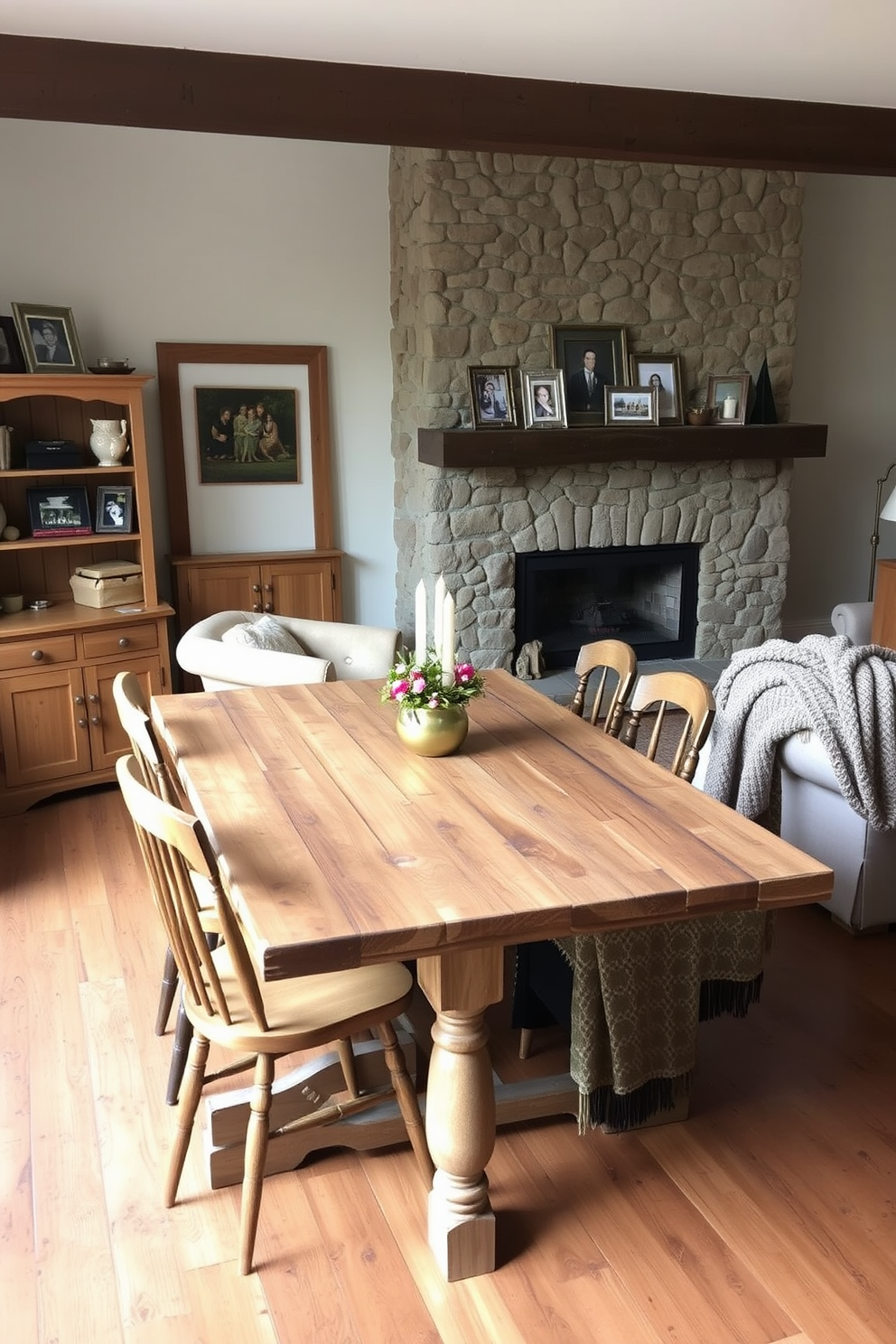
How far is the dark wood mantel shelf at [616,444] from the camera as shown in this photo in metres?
5.11

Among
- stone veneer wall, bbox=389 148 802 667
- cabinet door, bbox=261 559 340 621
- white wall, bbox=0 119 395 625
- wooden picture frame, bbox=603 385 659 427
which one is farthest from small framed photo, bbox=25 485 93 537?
wooden picture frame, bbox=603 385 659 427

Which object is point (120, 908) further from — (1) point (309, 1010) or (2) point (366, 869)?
(2) point (366, 869)

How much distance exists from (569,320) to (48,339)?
2418mm

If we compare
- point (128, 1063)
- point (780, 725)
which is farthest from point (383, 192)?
point (128, 1063)

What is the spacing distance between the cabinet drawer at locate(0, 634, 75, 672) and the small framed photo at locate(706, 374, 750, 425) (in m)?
3.39

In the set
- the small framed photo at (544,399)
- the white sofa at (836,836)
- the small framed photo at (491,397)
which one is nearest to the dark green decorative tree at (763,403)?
the small framed photo at (544,399)

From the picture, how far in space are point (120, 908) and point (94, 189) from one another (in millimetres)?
3219

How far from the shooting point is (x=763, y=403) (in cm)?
573

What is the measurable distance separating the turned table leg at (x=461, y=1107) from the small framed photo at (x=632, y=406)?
4070 mm

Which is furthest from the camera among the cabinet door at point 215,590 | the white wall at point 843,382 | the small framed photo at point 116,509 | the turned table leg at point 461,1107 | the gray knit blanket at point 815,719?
the white wall at point 843,382

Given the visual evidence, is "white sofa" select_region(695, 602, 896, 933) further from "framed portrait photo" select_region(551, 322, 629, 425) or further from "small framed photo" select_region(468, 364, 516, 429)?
"framed portrait photo" select_region(551, 322, 629, 425)

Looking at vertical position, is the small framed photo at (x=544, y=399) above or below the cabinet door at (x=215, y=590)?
above

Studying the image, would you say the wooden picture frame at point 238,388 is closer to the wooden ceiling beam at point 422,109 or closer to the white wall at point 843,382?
the wooden ceiling beam at point 422,109

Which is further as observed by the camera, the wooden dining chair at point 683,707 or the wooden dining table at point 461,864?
the wooden dining chair at point 683,707
